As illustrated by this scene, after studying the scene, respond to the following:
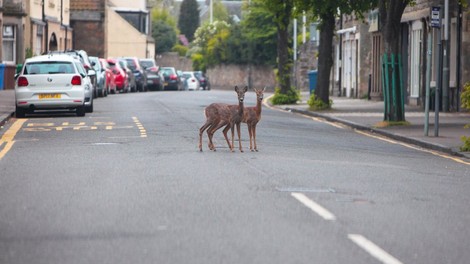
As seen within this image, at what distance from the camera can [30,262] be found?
31.9 ft

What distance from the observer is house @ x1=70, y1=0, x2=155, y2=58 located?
9619 cm

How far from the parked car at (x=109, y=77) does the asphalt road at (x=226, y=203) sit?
33.3m

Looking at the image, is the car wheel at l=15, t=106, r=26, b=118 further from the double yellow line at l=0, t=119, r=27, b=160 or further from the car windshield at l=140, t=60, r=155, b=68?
the car windshield at l=140, t=60, r=155, b=68

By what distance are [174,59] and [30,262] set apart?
14117cm

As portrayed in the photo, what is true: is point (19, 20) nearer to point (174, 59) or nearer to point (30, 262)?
point (30, 262)

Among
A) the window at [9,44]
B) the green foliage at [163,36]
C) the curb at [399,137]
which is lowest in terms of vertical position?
the curb at [399,137]

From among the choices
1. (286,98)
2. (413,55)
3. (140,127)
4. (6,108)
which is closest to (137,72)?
(286,98)

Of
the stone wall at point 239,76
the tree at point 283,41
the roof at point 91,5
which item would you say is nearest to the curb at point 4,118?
the tree at point 283,41

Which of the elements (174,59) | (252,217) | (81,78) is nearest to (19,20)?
(81,78)

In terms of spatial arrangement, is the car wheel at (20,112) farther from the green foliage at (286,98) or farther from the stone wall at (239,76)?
the stone wall at (239,76)

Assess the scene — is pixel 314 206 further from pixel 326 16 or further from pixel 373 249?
pixel 326 16

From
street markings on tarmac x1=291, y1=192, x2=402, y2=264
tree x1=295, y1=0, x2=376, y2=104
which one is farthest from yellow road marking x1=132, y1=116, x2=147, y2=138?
street markings on tarmac x1=291, y1=192, x2=402, y2=264

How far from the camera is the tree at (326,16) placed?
41312 millimetres

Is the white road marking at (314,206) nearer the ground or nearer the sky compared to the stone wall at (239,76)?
nearer the ground
